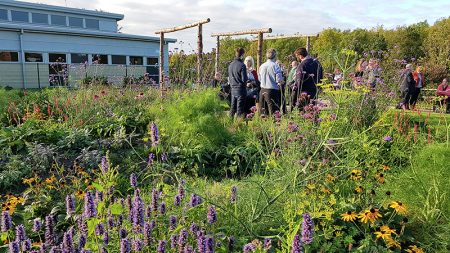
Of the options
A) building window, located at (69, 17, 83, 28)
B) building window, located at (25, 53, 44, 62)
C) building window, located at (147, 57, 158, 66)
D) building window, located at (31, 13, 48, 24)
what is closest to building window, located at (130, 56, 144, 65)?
building window, located at (147, 57, 158, 66)

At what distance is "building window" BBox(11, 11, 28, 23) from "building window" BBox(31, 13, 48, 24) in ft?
1.59

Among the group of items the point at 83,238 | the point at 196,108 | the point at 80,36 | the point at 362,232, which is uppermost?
the point at 80,36

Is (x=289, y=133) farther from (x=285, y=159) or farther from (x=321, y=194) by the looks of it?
(x=321, y=194)

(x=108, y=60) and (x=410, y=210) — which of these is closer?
(x=410, y=210)

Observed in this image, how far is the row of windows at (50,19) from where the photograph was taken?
2911 centimetres

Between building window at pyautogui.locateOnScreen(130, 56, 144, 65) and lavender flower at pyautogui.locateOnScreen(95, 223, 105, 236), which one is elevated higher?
building window at pyautogui.locateOnScreen(130, 56, 144, 65)

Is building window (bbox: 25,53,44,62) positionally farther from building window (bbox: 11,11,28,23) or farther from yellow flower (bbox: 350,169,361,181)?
yellow flower (bbox: 350,169,361,181)

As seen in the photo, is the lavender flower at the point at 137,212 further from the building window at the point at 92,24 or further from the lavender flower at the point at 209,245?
the building window at the point at 92,24

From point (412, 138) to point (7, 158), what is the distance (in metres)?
4.86

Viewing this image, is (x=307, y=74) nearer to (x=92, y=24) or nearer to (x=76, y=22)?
(x=76, y=22)

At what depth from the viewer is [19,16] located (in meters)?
29.4

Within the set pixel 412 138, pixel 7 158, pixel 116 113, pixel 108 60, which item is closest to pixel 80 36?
pixel 108 60

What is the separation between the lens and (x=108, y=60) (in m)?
26.8

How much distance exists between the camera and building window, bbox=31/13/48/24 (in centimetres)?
3008
